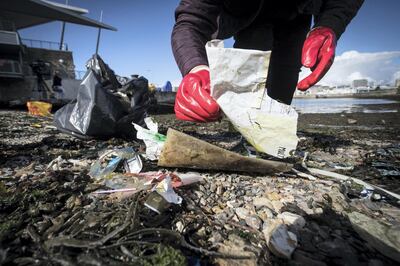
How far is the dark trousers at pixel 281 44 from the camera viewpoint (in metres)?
2.37

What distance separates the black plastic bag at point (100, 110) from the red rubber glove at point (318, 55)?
2.05 m

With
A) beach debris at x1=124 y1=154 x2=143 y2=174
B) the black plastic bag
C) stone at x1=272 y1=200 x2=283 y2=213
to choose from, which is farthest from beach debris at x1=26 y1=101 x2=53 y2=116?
stone at x1=272 y1=200 x2=283 y2=213

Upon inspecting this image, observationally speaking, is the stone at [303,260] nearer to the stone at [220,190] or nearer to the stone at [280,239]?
the stone at [280,239]

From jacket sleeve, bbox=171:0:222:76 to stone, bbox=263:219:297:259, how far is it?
1.10 metres

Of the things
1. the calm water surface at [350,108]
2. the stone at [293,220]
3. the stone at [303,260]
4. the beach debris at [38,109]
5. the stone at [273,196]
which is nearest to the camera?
the stone at [303,260]

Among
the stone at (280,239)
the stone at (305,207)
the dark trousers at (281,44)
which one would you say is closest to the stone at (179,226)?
the stone at (280,239)

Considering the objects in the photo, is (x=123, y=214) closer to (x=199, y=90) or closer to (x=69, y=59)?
(x=199, y=90)

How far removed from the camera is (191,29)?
1.76 metres

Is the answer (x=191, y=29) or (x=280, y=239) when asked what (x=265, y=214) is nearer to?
(x=280, y=239)

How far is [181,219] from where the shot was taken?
1.03 m

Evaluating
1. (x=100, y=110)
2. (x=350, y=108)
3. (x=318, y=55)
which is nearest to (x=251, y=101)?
(x=318, y=55)

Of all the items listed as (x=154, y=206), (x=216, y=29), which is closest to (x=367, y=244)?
(x=154, y=206)

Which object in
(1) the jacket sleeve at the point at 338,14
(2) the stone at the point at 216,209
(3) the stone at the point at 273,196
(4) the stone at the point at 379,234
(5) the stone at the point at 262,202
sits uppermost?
(1) the jacket sleeve at the point at 338,14

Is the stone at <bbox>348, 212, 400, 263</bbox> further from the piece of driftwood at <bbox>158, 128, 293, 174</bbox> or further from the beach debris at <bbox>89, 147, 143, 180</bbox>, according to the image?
the beach debris at <bbox>89, 147, 143, 180</bbox>
